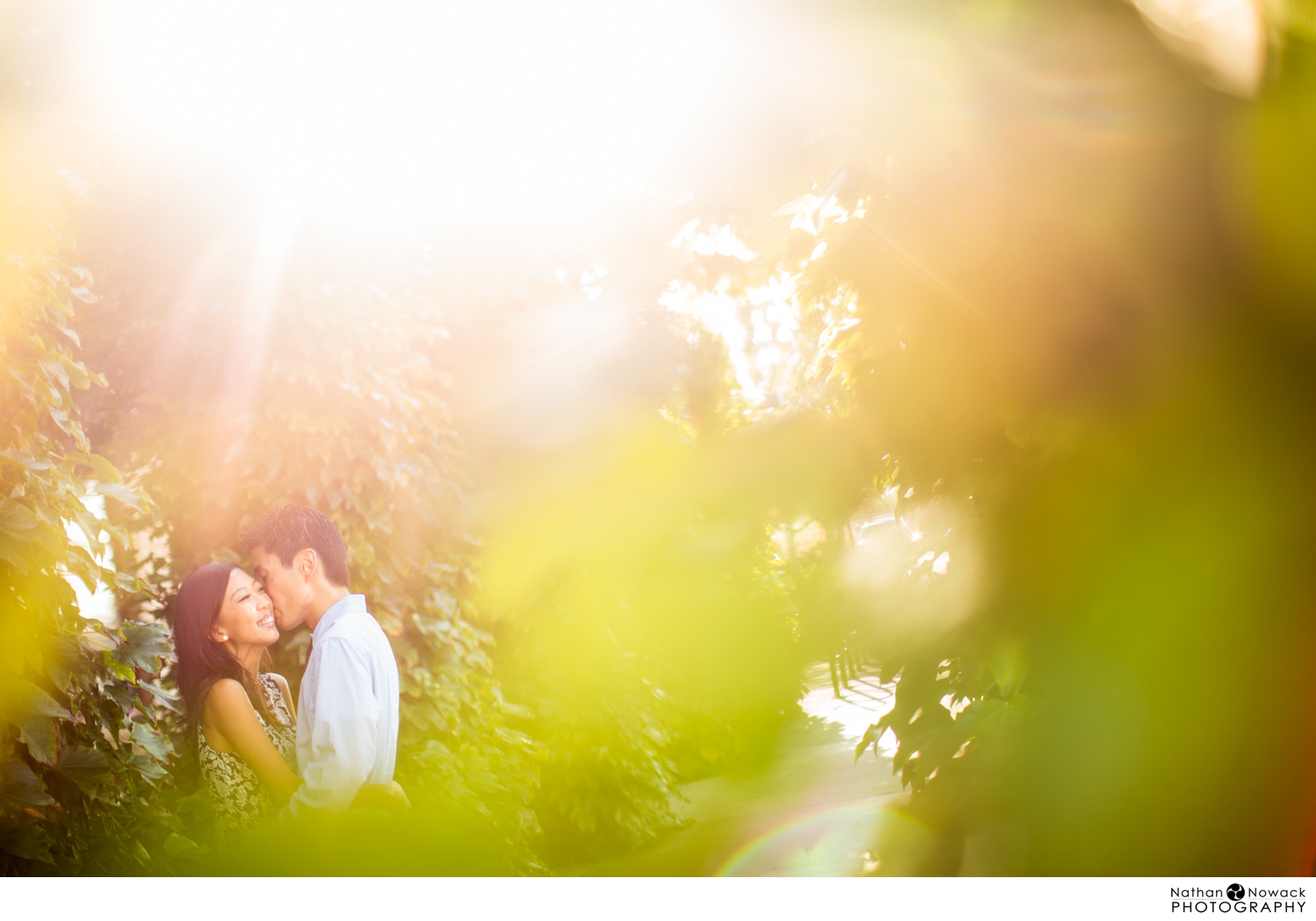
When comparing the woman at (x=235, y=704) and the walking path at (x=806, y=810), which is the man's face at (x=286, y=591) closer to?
the woman at (x=235, y=704)

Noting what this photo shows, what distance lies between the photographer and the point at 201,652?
248 centimetres

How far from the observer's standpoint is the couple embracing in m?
2.41

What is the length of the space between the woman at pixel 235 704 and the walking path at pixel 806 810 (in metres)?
1.40

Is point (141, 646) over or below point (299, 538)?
over

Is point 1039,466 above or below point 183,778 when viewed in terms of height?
above

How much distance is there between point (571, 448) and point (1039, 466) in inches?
173

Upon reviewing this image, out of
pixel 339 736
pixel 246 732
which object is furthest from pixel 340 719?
pixel 246 732

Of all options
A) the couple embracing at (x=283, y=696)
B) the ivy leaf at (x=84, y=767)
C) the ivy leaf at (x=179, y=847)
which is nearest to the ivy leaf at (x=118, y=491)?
the ivy leaf at (x=84, y=767)

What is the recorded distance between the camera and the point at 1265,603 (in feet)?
5.15

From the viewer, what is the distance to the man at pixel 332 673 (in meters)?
2.43

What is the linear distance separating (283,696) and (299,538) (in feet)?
1.73

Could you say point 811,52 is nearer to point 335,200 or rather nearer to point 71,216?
point 71,216

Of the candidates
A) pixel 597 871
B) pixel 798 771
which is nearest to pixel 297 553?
pixel 798 771

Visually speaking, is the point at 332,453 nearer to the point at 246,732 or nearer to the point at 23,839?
the point at 246,732
